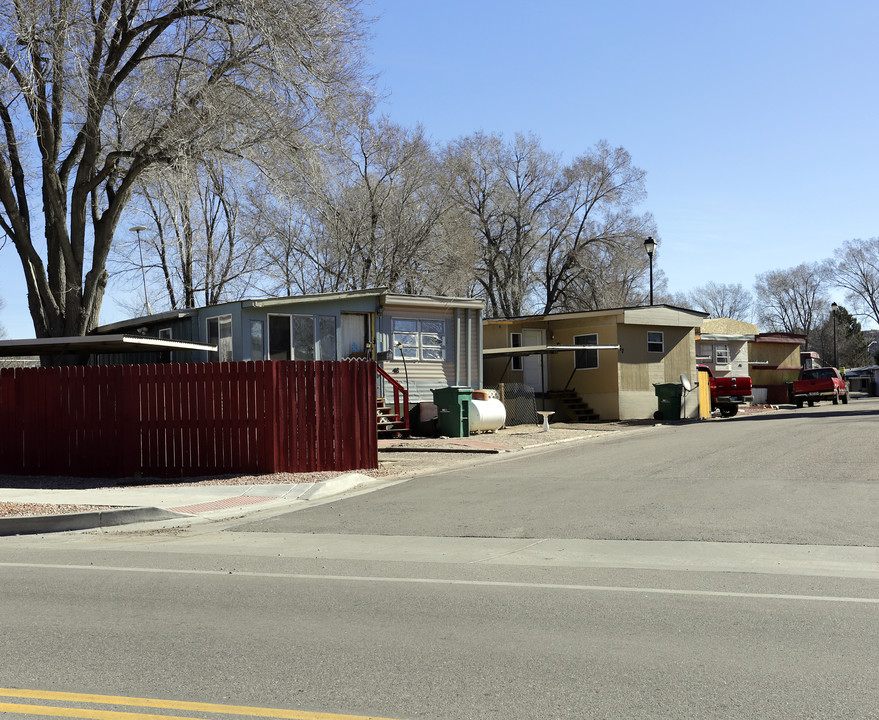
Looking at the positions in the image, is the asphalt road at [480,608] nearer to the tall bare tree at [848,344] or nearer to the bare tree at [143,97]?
the bare tree at [143,97]

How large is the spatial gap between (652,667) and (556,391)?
95.7 ft

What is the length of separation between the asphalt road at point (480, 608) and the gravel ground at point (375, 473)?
1482 millimetres

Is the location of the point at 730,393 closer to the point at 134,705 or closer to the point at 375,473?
the point at 375,473

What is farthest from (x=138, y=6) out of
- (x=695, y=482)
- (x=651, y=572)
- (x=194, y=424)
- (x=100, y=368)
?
(x=651, y=572)

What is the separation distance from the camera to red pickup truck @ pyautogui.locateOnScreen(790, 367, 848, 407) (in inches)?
1674

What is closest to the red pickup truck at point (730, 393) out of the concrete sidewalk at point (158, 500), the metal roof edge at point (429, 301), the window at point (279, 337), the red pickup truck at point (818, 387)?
the red pickup truck at point (818, 387)

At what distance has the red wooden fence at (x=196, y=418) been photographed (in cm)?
1527

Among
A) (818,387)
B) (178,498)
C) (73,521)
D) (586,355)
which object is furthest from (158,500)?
(818,387)

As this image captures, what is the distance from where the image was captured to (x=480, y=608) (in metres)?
6.68

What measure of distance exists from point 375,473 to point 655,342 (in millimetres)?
20598

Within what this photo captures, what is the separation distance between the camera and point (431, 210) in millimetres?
41625

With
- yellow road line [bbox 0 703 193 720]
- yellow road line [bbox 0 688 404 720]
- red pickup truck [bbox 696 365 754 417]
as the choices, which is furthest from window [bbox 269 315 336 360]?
yellow road line [bbox 0 703 193 720]

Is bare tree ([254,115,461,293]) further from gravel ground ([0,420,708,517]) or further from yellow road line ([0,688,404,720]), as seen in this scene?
yellow road line ([0,688,404,720])

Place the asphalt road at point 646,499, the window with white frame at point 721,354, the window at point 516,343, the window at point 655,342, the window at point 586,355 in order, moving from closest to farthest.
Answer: the asphalt road at point 646,499, the window at point 586,355, the window at point 516,343, the window at point 655,342, the window with white frame at point 721,354
